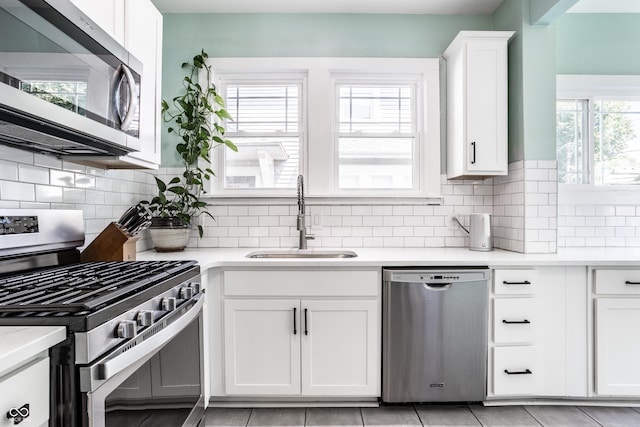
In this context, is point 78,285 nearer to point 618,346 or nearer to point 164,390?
point 164,390

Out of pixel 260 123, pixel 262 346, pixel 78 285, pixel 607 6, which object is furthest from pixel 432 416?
pixel 607 6

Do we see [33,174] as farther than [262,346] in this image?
No

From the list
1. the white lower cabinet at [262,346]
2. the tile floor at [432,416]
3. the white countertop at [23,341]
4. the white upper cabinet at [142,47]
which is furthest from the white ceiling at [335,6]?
the tile floor at [432,416]

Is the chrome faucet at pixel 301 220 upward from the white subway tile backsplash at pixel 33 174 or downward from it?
downward

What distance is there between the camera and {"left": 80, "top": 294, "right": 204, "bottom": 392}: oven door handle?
2.84 feet

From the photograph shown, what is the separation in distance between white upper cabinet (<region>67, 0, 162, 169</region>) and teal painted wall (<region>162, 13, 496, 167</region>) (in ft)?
2.39

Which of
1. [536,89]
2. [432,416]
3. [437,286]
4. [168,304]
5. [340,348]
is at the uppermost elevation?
[536,89]

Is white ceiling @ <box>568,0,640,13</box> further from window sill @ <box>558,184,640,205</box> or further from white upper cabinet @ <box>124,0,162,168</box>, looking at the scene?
white upper cabinet @ <box>124,0,162,168</box>

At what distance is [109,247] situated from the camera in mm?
1807

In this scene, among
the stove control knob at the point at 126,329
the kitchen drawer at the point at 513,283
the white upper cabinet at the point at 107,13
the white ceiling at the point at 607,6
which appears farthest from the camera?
the white ceiling at the point at 607,6

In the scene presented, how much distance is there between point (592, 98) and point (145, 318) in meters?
3.28

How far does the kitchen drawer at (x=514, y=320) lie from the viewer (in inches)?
84.2

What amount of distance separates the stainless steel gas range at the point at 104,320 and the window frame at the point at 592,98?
2747 mm

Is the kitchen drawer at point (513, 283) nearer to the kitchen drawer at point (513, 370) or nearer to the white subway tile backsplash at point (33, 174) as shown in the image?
the kitchen drawer at point (513, 370)
